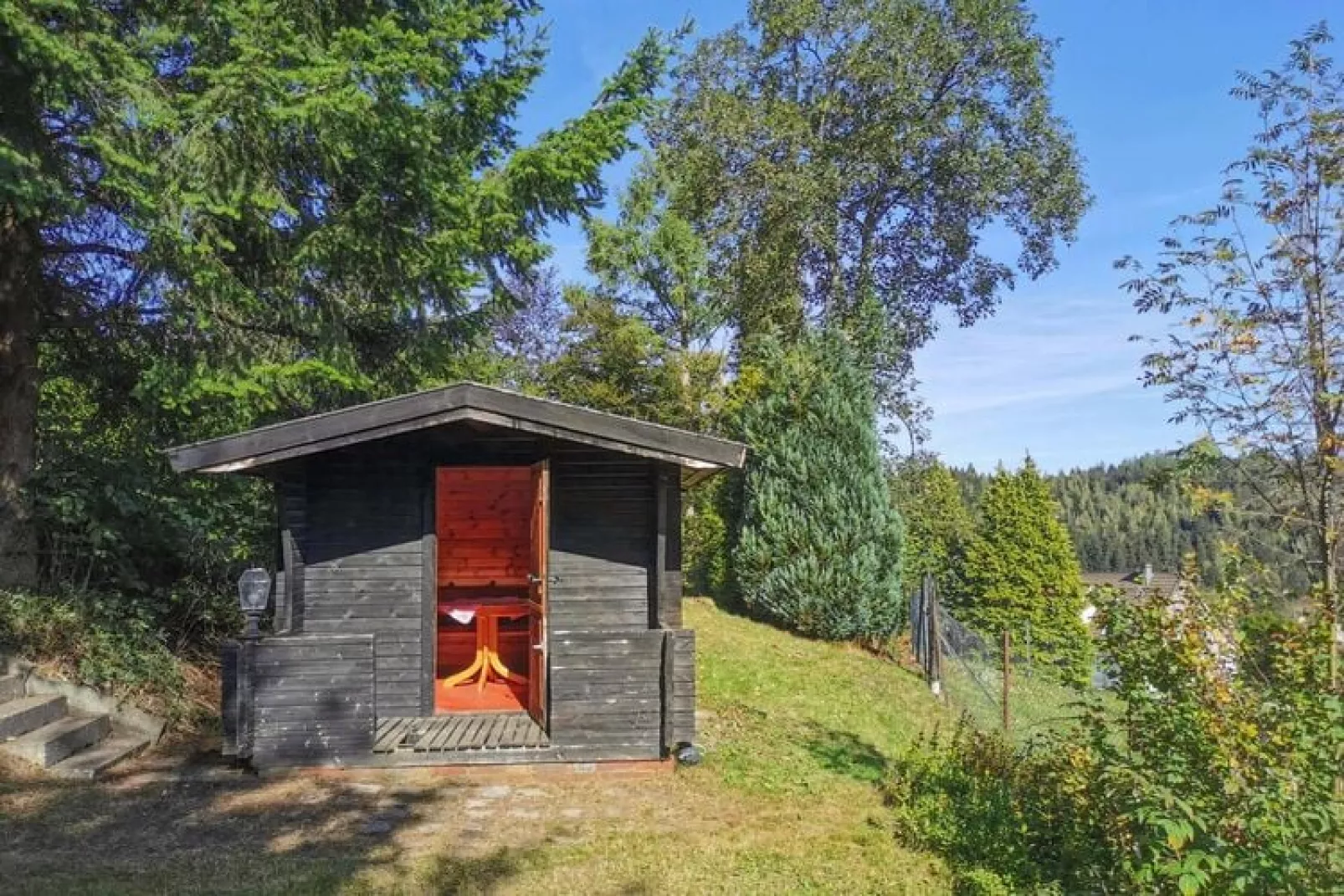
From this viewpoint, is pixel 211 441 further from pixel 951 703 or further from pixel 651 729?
pixel 951 703

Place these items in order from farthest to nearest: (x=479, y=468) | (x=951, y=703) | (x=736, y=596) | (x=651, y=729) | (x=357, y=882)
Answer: (x=736, y=596)
(x=951, y=703)
(x=479, y=468)
(x=651, y=729)
(x=357, y=882)

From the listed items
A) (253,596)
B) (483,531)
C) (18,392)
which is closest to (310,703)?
(253,596)

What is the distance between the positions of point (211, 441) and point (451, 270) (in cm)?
291

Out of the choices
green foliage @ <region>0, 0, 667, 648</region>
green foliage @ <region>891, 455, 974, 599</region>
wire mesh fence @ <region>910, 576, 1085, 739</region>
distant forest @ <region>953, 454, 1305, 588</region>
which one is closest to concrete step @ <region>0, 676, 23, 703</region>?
green foliage @ <region>0, 0, 667, 648</region>

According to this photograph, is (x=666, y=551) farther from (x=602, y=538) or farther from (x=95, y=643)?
(x=95, y=643)

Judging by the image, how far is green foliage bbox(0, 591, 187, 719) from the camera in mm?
7016

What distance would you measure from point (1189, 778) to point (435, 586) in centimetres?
518

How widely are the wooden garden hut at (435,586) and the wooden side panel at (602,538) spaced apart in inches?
0.5

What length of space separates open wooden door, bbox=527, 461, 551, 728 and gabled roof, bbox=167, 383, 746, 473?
0.52m

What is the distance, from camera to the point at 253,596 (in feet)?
20.4

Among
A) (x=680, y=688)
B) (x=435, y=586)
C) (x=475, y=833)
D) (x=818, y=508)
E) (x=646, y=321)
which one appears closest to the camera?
(x=475, y=833)

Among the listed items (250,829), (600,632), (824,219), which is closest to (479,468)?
(600,632)

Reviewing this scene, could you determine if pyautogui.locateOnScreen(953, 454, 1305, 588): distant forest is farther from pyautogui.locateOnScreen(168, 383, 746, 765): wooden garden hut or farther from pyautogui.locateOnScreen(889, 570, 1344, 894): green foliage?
pyautogui.locateOnScreen(889, 570, 1344, 894): green foliage

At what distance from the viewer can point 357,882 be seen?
14.1 ft
